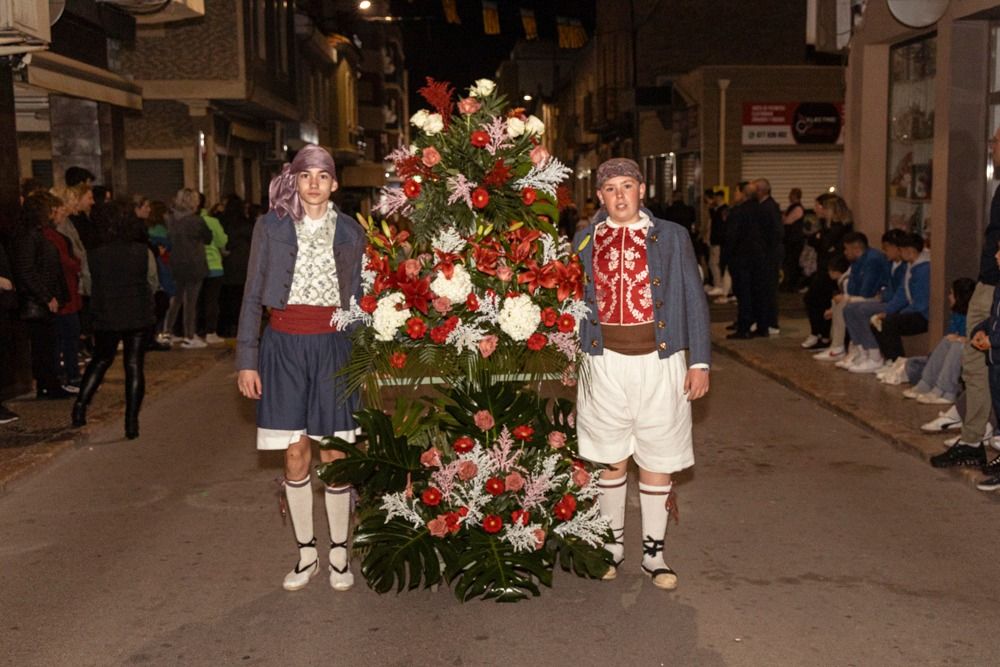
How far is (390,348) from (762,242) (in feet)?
37.4

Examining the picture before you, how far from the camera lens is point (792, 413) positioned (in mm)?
11172

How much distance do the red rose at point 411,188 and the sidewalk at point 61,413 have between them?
408 cm

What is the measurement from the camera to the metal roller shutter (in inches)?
1256

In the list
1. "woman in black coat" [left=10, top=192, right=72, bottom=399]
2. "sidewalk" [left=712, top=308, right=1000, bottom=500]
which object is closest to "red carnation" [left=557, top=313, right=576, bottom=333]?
"sidewalk" [left=712, top=308, right=1000, bottom=500]

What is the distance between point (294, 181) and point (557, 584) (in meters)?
2.29

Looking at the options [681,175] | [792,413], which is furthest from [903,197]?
[681,175]

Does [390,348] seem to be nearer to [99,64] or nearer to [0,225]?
[0,225]

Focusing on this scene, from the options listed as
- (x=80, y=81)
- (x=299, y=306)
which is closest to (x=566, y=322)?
(x=299, y=306)

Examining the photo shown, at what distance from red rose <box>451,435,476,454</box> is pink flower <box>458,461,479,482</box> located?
7cm

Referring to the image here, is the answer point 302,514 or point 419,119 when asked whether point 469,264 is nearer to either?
point 419,119

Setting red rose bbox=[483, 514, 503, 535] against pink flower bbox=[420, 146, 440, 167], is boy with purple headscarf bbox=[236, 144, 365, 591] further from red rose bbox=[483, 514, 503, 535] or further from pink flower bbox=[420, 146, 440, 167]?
red rose bbox=[483, 514, 503, 535]

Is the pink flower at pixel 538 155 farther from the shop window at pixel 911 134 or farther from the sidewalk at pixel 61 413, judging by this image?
the shop window at pixel 911 134

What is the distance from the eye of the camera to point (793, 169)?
32031mm

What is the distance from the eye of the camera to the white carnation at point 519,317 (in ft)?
19.0
